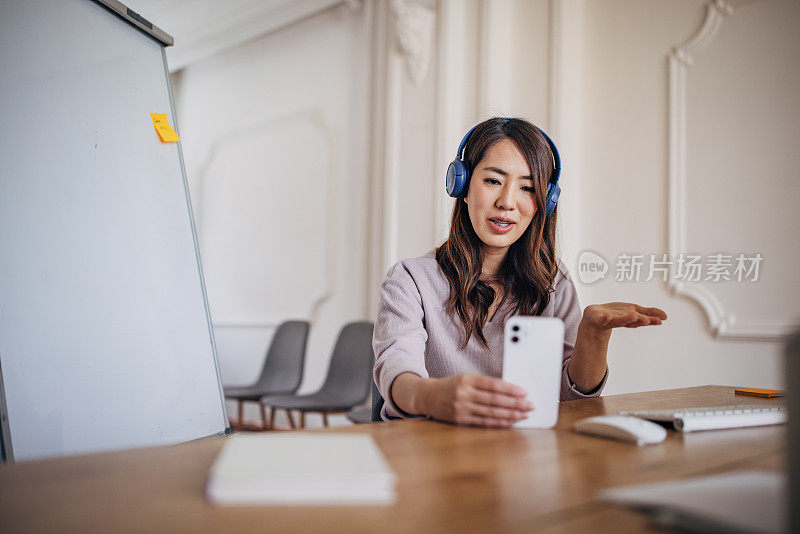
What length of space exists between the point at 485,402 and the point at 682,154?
2536mm

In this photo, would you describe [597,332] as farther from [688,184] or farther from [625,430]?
[688,184]

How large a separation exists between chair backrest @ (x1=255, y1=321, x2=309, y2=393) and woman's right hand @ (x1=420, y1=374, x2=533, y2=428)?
10.7 feet

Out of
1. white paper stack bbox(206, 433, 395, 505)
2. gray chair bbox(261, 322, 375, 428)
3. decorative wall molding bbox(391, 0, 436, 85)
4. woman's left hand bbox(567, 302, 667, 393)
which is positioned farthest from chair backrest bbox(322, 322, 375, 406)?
white paper stack bbox(206, 433, 395, 505)

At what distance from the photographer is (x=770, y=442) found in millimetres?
896

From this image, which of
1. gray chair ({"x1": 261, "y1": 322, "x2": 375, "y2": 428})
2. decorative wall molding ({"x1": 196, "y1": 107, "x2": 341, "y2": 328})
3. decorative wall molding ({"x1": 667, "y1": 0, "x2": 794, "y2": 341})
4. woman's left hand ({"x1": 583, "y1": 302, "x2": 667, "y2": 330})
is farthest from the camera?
decorative wall molding ({"x1": 196, "y1": 107, "x2": 341, "y2": 328})

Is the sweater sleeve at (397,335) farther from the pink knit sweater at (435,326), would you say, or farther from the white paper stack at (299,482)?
the white paper stack at (299,482)

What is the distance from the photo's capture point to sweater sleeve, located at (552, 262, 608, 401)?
4.58 ft

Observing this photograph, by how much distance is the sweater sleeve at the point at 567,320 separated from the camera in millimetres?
1397

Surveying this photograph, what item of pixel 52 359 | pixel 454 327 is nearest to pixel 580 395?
pixel 454 327

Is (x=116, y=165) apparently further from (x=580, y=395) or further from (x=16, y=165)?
(x=580, y=395)

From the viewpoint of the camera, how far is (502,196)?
144 centimetres

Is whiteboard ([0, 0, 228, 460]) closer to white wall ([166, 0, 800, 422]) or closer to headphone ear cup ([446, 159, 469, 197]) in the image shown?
headphone ear cup ([446, 159, 469, 197])

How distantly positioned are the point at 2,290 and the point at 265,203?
12.6 ft

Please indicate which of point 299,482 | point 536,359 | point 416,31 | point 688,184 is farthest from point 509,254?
point 416,31
